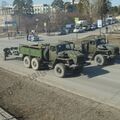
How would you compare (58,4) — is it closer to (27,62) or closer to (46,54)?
(27,62)

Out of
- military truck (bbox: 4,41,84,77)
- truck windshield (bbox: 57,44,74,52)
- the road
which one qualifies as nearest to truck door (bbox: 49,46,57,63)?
military truck (bbox: 4,41,84,77)

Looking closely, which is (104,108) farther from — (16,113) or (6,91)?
(6,91)

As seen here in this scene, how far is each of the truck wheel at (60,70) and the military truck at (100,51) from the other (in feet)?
15.3

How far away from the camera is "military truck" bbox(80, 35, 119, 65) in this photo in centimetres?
2405

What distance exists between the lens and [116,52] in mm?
24359

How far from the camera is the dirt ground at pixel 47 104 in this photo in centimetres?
1306

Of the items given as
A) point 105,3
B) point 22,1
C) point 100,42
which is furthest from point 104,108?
point 22,1

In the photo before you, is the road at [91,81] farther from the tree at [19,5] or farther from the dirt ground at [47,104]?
the tree at [19,5]

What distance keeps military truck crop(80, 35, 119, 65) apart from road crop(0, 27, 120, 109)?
0.63m

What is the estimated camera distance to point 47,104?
14586 millimetres

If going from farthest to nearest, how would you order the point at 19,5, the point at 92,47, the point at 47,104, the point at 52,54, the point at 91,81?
1. the point at 19,5
2. the point at 92,47
3. the point at 52,54
4. the point at 91,81
5. the point at 47,104

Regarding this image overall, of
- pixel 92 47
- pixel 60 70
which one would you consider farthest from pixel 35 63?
pixel 92 47

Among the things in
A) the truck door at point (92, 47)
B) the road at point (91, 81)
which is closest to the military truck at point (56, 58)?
the road at point (91, 81)

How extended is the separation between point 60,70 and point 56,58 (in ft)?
3.41
